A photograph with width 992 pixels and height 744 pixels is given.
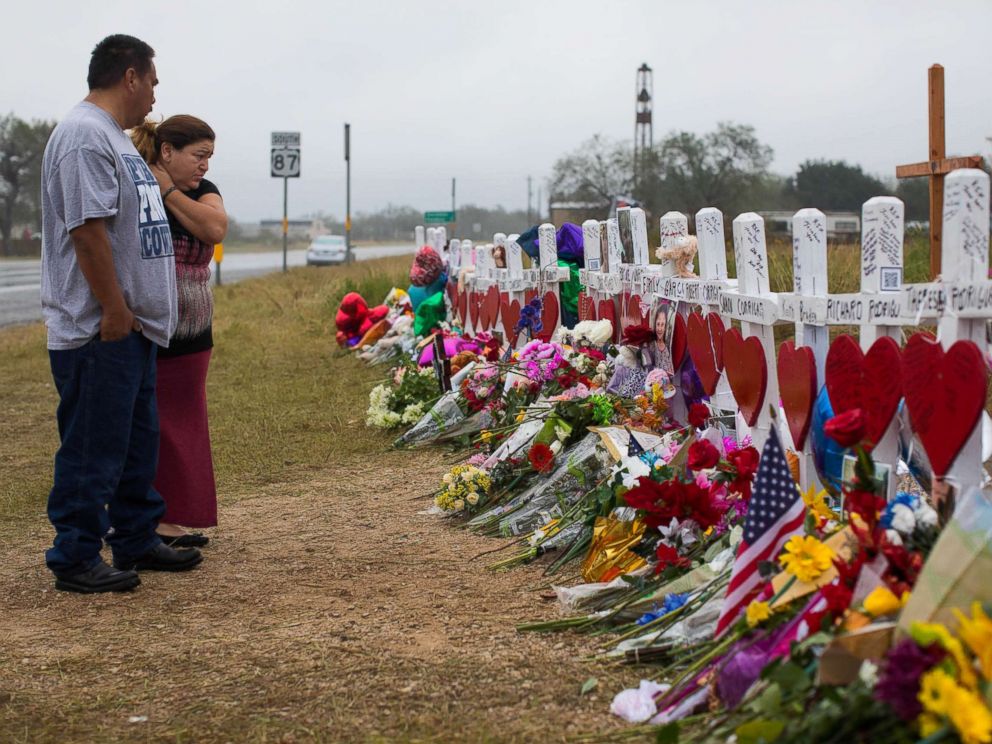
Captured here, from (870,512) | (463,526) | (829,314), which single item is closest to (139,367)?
(463,526)

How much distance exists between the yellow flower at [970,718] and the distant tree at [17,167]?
64072mm

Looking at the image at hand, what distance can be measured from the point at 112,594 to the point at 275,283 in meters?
19.4

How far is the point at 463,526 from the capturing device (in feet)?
16.3

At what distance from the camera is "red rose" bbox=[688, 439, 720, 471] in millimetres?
3688

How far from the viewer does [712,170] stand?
48531 mm

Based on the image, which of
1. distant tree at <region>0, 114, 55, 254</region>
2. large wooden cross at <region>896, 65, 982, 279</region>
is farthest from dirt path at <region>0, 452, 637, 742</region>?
distant tree at <region>0, 114, 55, 254</region>

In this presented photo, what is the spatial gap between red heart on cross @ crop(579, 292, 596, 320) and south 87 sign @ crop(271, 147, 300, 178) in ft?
59.9

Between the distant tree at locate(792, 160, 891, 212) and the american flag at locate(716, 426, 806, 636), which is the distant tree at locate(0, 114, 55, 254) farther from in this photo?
the american flag at locate(716, 426, 806, 636)

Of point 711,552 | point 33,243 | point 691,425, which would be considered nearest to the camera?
point 711,552

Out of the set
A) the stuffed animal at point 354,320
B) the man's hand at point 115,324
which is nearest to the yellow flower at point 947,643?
the man's hand at point 115,324

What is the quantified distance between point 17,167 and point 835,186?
42.2 m

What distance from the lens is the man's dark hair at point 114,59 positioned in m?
4.09

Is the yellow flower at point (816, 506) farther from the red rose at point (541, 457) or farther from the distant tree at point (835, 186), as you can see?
the distant tree at point (835, 186)

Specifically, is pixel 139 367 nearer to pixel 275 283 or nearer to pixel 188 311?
pixel 188 311
